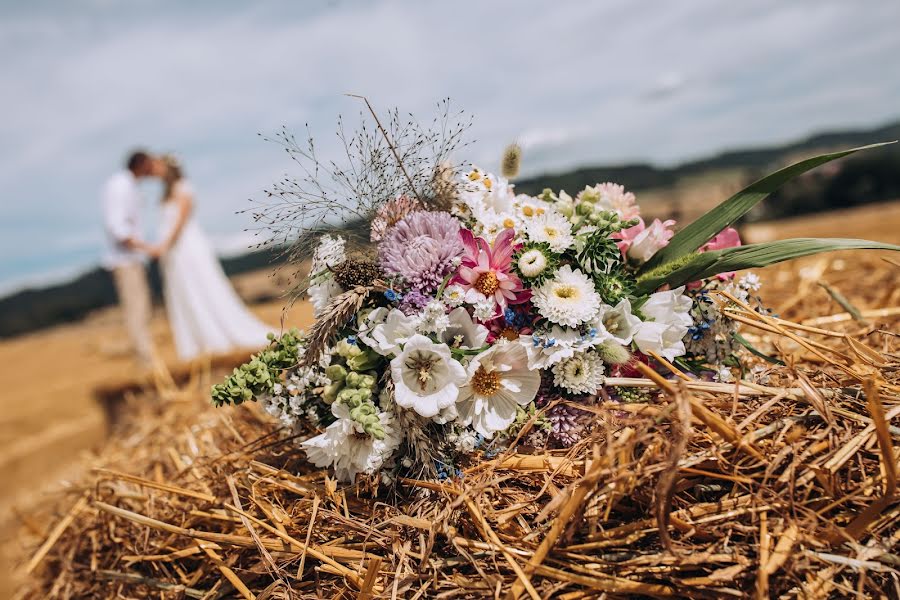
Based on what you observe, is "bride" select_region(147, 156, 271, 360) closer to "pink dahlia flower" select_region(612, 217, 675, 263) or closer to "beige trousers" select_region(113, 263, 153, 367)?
"beige trousers" select_region(113, 263, 153, 367)

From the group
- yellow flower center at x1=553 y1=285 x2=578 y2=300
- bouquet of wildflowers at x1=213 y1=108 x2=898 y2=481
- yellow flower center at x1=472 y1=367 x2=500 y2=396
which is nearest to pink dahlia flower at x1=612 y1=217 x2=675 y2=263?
bouquet of wildflowers at x1=213 y1=108 x2=898 y2=481

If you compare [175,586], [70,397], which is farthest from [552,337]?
[70,397]

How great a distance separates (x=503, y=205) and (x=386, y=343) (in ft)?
1.55

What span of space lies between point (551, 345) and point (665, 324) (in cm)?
27

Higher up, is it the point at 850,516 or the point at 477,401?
the point at 477,401

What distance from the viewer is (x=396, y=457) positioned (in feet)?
3.83

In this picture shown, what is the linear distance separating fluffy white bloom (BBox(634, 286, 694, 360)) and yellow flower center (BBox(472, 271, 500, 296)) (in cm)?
31

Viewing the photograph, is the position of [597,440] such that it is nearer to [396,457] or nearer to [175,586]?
[396,457]

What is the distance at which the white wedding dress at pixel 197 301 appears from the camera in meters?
5.52

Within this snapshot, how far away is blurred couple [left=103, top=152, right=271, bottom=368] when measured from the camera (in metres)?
4.96

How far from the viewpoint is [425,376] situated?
106 centimetres

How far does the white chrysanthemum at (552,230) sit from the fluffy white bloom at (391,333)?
32 cm

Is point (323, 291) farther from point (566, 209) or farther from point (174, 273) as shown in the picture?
point (174, 273)

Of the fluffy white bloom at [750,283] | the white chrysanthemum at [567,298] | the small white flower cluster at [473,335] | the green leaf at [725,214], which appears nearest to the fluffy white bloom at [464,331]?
the small white flower cluster at [473,335]
